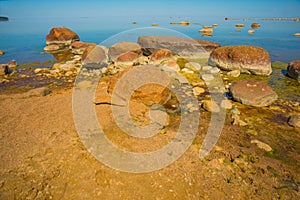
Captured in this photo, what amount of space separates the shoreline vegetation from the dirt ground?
15mm

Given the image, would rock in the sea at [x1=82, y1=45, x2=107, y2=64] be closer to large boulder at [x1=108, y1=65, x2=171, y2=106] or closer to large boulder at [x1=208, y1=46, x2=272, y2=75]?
large boulder at [x1=108, y1=65, x2=171, y2=106]

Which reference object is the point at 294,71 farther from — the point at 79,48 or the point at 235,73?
the point at 79,48

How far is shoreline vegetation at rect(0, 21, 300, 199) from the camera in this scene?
9.53ft

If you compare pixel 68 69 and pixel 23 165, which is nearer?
pixel 23 165

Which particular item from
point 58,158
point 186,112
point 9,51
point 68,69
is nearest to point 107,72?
point 68,69

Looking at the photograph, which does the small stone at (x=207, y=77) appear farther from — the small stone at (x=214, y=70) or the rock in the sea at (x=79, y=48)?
the rock in the sea at (x=79, y=48)

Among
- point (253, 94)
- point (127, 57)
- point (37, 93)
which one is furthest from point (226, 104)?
point (127, 57)

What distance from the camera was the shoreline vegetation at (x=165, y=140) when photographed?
291 centimetres

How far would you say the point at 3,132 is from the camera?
13.4 ft

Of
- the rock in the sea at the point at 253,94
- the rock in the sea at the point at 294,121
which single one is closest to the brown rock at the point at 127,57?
the rock in the sea at the point at 253,94

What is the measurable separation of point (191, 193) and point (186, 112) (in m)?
2.76

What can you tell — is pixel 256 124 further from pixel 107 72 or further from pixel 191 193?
pixel 107 72

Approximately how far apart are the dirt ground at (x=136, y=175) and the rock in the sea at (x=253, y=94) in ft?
3.68

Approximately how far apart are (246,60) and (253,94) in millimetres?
3336
